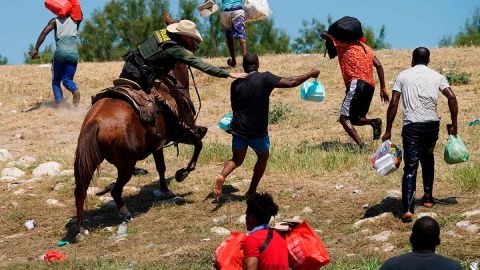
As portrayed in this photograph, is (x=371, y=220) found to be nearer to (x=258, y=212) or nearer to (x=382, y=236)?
(x=382, y=236)

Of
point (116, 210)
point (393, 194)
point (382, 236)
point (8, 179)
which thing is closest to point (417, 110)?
point (382, 236)

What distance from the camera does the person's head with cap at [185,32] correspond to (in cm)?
1000

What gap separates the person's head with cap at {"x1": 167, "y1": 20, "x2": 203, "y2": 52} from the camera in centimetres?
1000

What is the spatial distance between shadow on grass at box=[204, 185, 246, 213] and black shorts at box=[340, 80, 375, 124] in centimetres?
218

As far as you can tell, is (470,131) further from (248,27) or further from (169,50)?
(248,27)

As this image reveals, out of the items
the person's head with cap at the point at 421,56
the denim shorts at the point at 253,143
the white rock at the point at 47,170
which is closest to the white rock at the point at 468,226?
the person's head with cap at the point at 421,56

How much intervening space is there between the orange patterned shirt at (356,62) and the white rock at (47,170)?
12.9 ft

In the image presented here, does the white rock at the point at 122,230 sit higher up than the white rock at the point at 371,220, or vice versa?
the white rock at the point at 371,220

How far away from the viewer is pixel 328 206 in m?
9.62

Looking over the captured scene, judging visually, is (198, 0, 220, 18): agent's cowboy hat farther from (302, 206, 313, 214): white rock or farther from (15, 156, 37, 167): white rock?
(302, 206, 313, 214): white rock

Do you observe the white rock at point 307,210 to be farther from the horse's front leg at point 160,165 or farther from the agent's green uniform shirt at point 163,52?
the horse's front leg at point 160,165

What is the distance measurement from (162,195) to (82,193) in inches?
66.5

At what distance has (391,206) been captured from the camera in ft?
30.2

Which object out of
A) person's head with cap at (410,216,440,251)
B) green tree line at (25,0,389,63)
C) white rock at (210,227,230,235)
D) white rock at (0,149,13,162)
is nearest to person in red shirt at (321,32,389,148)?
white rock at (210,227,230,235)
